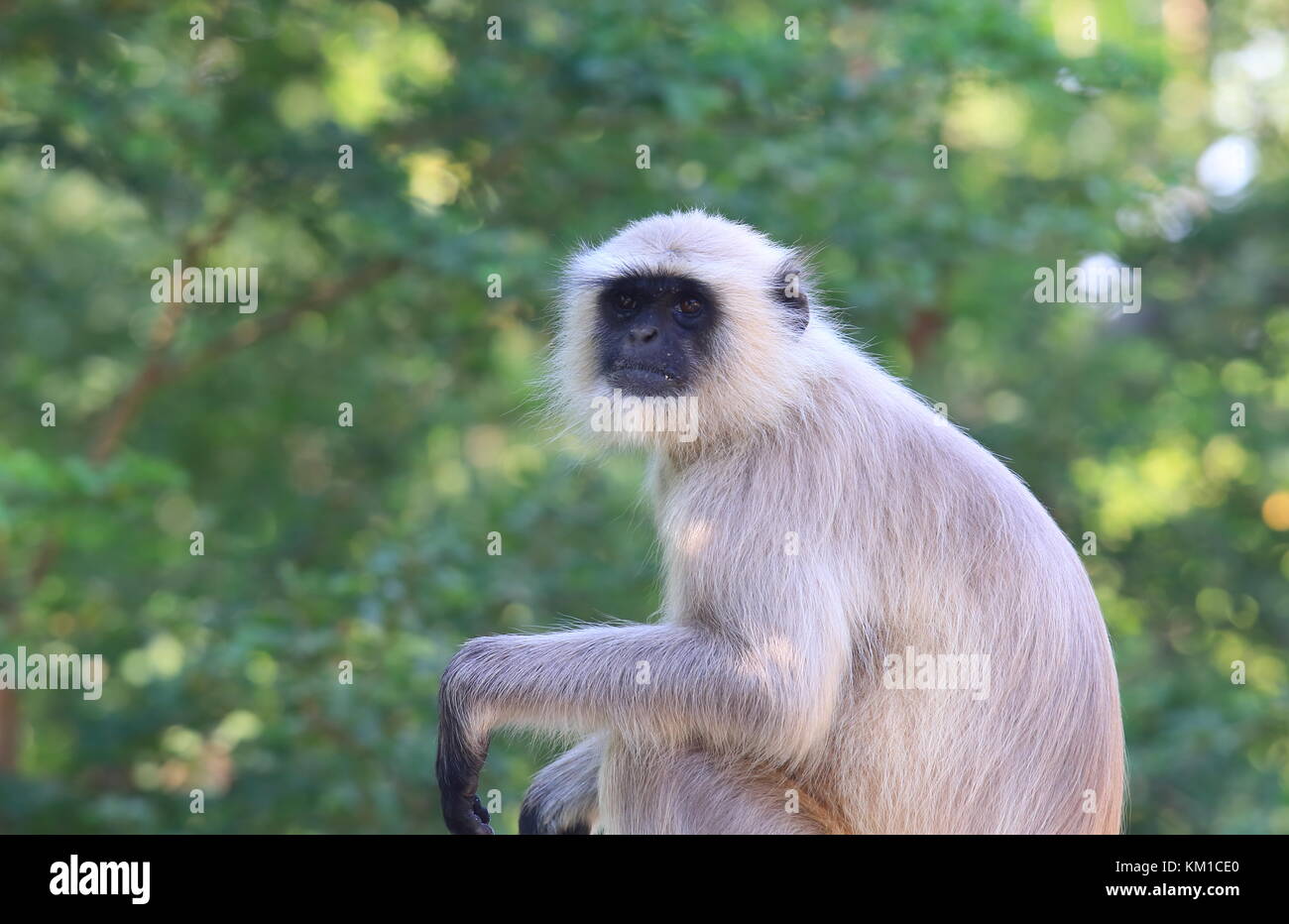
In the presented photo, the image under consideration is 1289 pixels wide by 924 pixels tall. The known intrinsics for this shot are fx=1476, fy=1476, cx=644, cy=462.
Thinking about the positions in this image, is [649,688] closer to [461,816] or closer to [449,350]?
[461,816]

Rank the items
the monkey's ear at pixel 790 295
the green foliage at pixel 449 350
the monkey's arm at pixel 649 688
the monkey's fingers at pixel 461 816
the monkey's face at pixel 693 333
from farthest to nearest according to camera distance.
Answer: the green foliage at pixel 449 350
the monkey's ear at pixel 790 295
the monkey's face at pixel 693 333
the monkey's fingers at pixel 461 816
the monkey's arm at pixel 649 688

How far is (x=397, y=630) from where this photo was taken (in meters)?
7.29

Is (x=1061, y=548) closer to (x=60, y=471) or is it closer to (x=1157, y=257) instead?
(x=60, y=471)

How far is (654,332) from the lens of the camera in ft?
16.7

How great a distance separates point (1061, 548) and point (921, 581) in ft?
1.53

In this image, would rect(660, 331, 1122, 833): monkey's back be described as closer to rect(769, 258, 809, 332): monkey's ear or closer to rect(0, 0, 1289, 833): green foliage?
rect(769, 258, 809, 332): monkey's ear

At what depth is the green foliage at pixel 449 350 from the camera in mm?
7598

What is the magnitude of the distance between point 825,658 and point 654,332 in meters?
1.32

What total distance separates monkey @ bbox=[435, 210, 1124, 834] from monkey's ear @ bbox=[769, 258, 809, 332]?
41 cm

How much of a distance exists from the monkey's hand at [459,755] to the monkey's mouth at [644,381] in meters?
1.06

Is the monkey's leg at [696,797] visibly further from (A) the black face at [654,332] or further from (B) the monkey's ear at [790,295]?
(B) the monkey's ear at [790,295]

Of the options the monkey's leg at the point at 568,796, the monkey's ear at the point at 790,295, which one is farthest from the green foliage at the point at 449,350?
the monkey's ear at the point at 790,295

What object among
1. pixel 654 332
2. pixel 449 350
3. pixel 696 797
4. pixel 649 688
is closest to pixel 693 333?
pixel 654 332

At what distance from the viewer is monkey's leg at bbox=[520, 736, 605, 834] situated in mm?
5016
